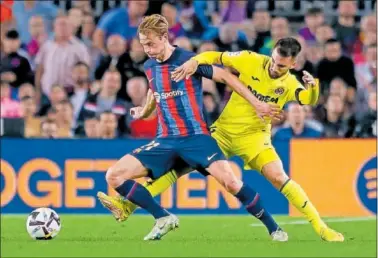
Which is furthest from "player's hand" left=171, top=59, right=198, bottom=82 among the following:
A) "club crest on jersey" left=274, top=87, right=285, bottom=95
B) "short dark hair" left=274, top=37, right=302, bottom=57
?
"club crest on jersey" left=274, top=87, right=285, bottom=95

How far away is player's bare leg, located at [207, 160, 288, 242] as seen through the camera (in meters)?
10.1

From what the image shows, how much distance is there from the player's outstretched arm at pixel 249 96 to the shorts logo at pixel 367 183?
175 inches

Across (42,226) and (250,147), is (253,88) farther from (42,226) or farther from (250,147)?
(42,226)

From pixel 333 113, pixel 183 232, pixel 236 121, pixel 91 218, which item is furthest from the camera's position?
pixel 333 113

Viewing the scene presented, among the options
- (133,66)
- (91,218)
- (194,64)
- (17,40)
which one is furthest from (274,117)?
(17,40)

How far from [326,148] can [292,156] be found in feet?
1.39

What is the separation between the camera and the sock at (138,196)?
33.7 feet

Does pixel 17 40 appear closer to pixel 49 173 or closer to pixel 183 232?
pixel 49 173

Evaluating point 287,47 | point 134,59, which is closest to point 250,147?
point 287,47

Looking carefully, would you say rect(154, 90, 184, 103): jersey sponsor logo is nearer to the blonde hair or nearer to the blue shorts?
the blue shorts

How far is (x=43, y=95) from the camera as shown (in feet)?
53.4

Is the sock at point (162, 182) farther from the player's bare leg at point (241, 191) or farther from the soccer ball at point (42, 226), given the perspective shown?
the soccer ball at point (42, 226)

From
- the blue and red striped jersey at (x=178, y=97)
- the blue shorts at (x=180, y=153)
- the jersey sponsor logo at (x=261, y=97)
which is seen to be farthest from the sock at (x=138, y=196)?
the jersey sponsor logo at (x=261, y=97)

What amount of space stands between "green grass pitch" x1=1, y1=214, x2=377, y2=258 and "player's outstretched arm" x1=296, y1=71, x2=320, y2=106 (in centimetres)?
124
